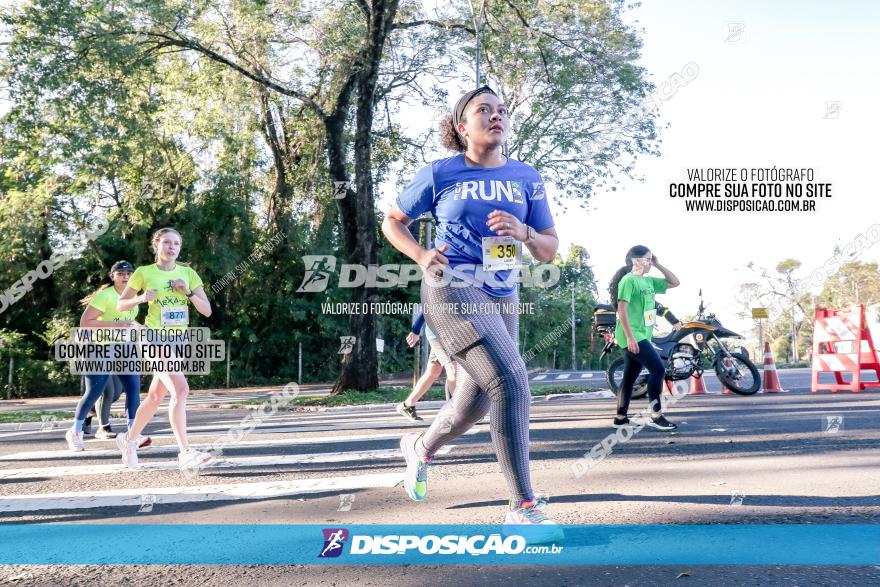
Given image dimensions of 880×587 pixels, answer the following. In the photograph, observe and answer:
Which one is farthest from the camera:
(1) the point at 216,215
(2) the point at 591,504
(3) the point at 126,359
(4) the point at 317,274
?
(4) the point at 317,274

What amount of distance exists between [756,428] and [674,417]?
152 cm

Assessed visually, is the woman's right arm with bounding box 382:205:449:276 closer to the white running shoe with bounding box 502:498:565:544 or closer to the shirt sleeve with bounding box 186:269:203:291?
the white running shoe with bounding box 502:498:565:544

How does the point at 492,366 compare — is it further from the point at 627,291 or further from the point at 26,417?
the point at 26,417

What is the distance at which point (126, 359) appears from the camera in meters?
7.54

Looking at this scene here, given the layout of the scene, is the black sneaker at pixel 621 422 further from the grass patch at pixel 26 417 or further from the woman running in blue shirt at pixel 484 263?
the grass patch at pixel 26 417

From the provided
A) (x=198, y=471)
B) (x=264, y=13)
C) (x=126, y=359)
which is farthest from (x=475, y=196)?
(x=264, y=13)

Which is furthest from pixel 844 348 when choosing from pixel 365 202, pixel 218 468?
pixel 218 468

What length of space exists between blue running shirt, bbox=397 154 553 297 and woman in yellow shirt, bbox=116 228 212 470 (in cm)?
289

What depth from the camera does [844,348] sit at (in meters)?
13.5

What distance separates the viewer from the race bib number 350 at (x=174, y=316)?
5914 millimetres

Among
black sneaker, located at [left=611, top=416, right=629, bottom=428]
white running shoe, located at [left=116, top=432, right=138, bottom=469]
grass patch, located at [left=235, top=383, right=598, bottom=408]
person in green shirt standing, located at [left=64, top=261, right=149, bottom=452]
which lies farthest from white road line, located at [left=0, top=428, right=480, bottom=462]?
grass patch, located at [left=235, top=383, right=598, bottom=408]

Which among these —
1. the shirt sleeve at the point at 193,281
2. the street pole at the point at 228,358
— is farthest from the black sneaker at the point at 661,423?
the street pole at the point at 228,358

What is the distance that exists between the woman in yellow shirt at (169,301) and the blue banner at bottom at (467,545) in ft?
6.72

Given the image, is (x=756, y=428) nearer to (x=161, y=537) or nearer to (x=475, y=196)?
(x=475, y=196)
